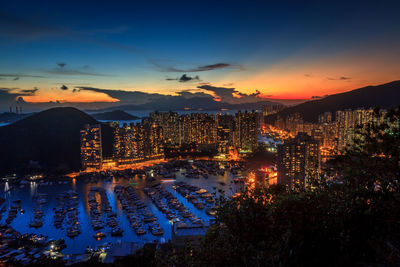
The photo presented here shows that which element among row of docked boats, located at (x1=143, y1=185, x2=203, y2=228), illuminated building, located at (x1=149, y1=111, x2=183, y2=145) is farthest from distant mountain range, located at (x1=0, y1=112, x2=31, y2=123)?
row of docked boats, located at (x1=143, y1=185, x2=203, y2=228)

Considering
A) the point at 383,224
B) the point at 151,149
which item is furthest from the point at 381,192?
the point at 151,149

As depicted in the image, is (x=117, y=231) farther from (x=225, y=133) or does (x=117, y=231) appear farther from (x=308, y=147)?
(x=225, y=133)

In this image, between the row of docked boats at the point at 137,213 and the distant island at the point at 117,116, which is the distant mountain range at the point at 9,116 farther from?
the row of docked boats at the point at 137,213

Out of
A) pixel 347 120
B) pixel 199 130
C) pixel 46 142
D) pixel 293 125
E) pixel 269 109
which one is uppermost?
pixel 269 109

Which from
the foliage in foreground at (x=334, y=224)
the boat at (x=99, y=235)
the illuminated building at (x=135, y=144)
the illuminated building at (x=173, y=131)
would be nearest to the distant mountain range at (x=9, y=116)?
the illuminated building at (x=173, y=131)

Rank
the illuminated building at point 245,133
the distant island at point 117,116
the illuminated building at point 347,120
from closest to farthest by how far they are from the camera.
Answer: the illuminated building at point 347,120, the illuminated building at point 245,133, the distant island at point 117,116

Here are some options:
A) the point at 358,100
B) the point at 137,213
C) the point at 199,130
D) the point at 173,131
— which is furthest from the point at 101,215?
the point at 358,100

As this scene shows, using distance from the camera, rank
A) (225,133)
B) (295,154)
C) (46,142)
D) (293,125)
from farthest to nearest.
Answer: (293,125), (225,133), (46,142), (295,154)
